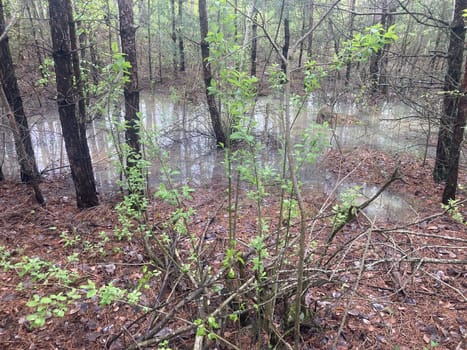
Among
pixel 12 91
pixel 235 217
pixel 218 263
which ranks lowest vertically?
pixel 218 263

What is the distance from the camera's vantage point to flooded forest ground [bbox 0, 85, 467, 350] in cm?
302

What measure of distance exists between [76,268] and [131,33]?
401 cm

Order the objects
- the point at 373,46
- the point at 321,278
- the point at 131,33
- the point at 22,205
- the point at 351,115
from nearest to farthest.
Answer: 1. the point at 373,46
2. the point at 321,278
3. the point at 131,33
4. the point at 22,205
5. the point at 351,115

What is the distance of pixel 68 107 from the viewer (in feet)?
18.1

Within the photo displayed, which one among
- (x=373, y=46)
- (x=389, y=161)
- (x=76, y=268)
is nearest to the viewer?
(x=373, y=46)

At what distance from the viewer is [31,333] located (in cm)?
343

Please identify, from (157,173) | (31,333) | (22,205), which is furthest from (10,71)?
(31,333)

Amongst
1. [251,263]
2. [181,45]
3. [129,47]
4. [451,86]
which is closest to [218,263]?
[251,263]

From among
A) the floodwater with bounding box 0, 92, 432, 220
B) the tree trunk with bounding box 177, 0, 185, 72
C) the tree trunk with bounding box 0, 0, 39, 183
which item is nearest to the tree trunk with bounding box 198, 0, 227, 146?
the floodwater with bounding box 0, 92, 432, 220

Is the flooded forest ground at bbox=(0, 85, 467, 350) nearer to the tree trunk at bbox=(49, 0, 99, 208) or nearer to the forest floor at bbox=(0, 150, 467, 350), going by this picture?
the forest floor at bbox=(0, 150, 467, 350)

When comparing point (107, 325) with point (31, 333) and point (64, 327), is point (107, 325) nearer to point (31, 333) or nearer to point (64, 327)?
point (64, 327)

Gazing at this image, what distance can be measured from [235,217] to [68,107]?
4111mm

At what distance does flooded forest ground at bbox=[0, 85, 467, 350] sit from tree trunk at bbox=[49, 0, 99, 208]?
18.9 inches

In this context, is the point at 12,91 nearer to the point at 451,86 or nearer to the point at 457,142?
the point at 457,142
